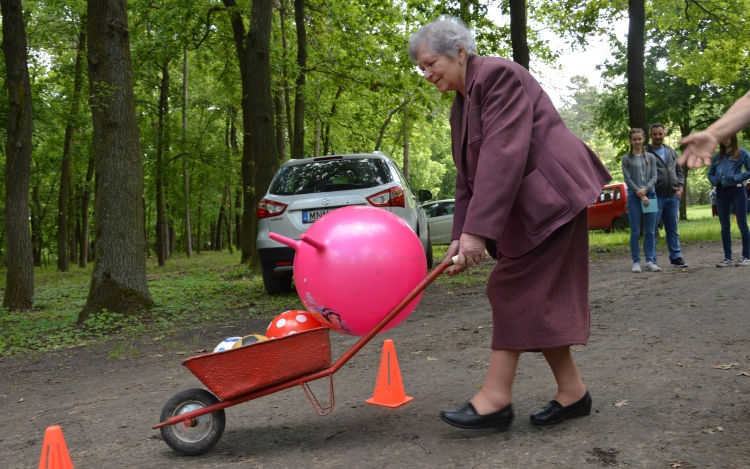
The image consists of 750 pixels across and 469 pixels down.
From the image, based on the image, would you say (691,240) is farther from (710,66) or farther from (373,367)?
(373,367)

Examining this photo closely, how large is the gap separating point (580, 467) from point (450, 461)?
0.56 m

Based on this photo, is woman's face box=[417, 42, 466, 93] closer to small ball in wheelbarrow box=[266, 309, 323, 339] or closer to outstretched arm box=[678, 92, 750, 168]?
outstretched arm box=[678, 92, 750, 168]

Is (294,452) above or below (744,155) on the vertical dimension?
below

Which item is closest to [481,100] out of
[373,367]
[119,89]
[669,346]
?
[373,367]

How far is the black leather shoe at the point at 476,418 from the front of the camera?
3.27 m

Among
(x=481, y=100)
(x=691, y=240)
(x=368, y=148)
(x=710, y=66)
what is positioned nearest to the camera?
(x=481, y=100)

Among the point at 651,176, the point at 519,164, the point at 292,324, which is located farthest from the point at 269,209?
the point at 519,164

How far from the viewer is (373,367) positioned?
203 inches

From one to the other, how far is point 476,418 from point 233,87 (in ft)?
58.8

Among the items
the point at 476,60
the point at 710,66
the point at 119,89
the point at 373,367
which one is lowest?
the point at 373,367

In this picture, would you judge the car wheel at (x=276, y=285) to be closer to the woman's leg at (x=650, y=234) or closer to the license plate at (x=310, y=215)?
the license plate at (x=310, y=215)

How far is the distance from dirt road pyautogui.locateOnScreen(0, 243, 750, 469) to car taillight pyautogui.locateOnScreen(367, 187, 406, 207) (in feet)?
6.17

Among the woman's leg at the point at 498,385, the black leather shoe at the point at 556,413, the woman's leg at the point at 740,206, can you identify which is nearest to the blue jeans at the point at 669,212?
the woman's leg at the point at 740,206

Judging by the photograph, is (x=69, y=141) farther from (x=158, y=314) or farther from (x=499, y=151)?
(x=499, y=151)
